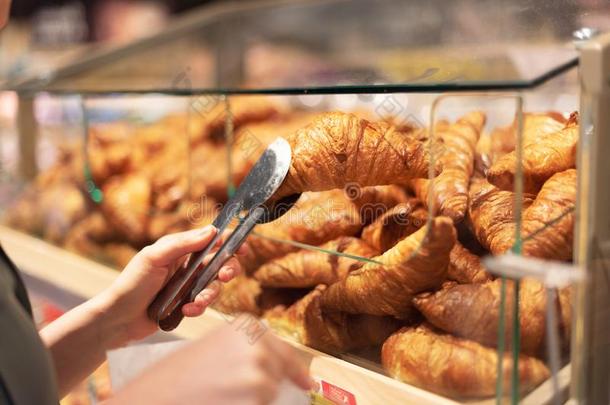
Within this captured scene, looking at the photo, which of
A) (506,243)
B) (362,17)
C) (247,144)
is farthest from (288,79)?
(506,243)

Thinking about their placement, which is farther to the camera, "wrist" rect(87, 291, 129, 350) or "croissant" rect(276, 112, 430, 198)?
"wrist" rect(87, 291, 129, 350)

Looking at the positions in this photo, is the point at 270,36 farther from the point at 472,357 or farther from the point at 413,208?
the point at 472,357

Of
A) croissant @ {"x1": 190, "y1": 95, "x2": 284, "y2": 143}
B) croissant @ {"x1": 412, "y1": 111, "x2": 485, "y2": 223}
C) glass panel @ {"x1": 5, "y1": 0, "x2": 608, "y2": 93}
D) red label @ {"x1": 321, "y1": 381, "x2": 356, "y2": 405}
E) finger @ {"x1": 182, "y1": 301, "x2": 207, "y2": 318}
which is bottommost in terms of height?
red label @ {"x1": 321, "y1": 381, "x2": 356, "y2": 405}

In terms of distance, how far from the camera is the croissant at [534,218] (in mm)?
649

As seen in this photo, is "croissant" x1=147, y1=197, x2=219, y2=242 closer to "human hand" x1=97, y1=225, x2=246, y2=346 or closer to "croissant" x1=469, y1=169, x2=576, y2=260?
→ "human hand" x1=97, y1=225, x2=246, y2=346

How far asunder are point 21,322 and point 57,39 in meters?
2.93

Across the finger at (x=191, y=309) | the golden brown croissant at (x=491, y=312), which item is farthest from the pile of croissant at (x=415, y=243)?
the finger at (x=191, y=309)

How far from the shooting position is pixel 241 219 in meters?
0.78

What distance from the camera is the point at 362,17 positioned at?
1894mm

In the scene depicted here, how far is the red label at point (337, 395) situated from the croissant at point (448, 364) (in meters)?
0.06

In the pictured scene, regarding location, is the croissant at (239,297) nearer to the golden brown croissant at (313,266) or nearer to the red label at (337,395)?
the golden brown croissant at (313,266)

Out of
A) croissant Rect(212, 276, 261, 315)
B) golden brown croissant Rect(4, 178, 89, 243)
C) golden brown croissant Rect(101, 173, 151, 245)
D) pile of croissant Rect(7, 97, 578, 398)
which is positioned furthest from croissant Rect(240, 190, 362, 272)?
golden brown croissant Rect(4, 178, 89, 243)

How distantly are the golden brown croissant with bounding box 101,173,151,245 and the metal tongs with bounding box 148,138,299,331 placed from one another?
42cm

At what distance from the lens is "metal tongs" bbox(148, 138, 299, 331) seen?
77 centimetres
